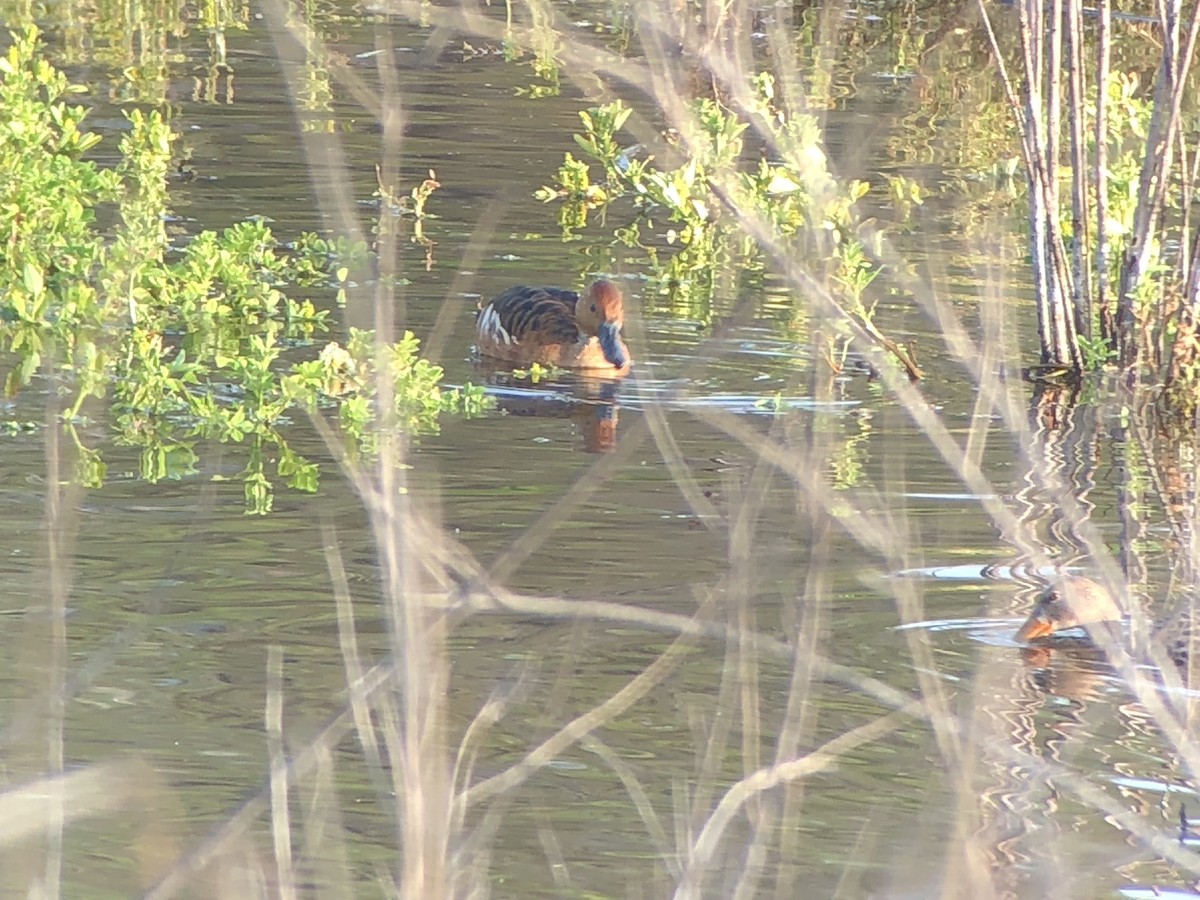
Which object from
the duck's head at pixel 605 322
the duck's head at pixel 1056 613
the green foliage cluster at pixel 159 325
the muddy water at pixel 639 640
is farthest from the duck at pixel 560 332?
the duck's head at pixel 1056 613

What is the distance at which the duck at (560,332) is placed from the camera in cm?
939

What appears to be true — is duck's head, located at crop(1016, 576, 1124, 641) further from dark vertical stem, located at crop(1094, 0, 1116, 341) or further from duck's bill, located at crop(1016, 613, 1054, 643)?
dark vertical stem, located at crop(1094, 0, 1116, 341)

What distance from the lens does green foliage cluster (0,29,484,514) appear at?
7938mm

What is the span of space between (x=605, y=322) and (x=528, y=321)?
0.30 metres

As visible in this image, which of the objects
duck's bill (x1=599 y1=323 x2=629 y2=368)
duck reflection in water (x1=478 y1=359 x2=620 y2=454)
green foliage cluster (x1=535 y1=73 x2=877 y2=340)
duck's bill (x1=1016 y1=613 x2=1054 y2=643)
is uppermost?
green foliage cluster (x1=535 y1=73 x2=877 y2=340)

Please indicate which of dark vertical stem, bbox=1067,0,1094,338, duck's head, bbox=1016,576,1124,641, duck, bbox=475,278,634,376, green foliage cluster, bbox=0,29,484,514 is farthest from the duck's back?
duck's head, bbox=1016,576,1124,641

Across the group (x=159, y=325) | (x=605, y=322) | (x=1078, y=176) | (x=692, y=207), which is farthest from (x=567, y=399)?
(x=692, y=207)

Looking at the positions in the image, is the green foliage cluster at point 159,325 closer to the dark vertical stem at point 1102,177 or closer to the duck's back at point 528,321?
the duck's back at point 528,321

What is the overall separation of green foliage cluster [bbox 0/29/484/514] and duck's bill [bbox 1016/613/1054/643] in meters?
2.22

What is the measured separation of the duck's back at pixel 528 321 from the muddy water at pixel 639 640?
171mm

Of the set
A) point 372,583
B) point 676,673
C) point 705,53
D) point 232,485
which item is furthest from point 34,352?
point 705,53

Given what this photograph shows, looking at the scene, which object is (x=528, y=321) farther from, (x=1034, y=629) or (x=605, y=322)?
(x=1034, y=629)

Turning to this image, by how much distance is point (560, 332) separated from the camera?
941cm

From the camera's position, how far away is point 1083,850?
476cm
